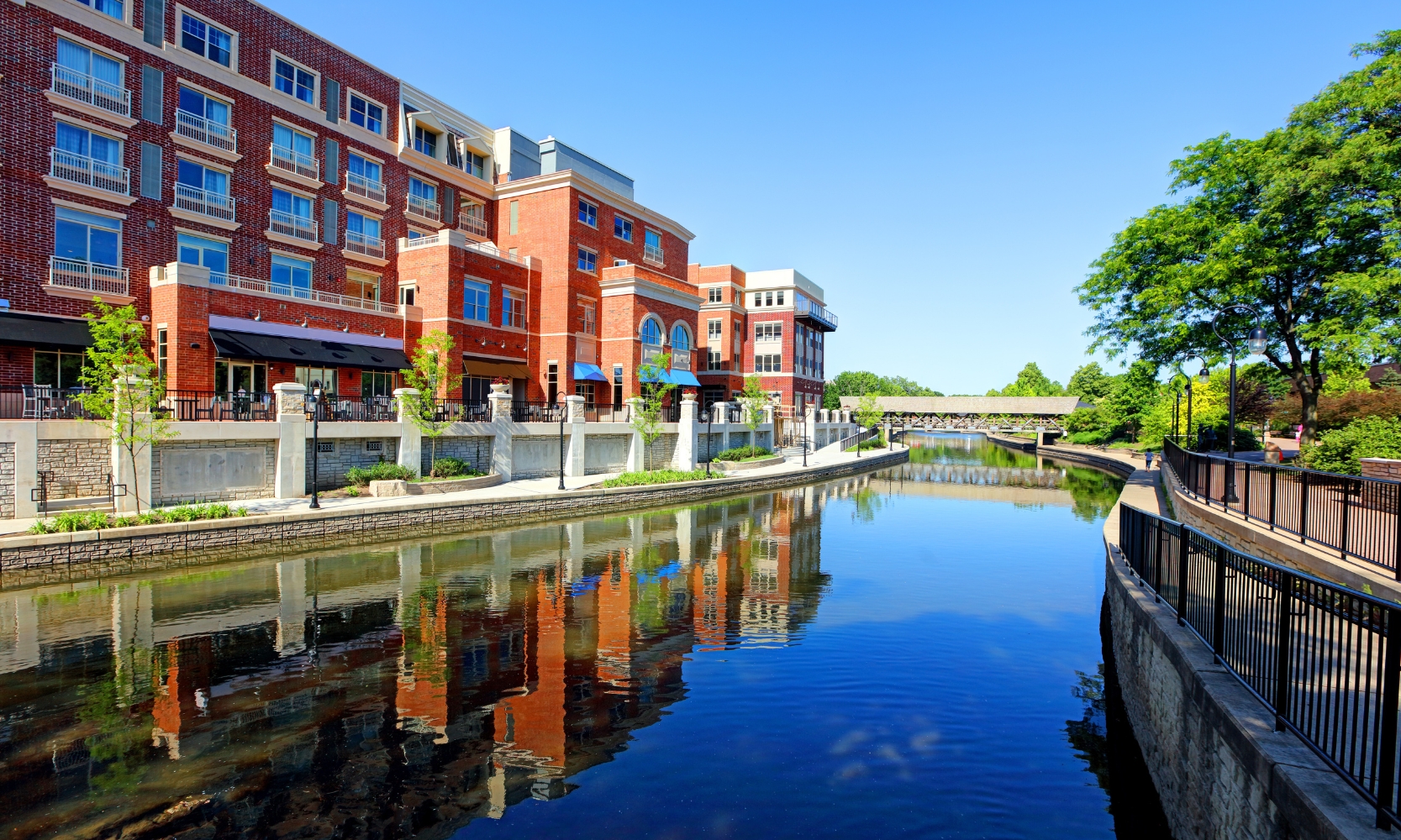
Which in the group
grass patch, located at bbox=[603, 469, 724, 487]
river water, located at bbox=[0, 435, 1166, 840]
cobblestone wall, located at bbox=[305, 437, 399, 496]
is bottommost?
river water, located at bbox=[0, 435, 1166, 840]

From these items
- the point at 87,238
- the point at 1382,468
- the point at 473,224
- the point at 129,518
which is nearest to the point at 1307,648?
the point at 1382,468

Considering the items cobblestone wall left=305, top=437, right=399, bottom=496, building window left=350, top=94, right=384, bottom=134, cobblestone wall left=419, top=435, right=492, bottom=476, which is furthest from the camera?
building window left=350, top=94, right=384, bottom=134

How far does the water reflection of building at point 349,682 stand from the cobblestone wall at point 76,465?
5827mm

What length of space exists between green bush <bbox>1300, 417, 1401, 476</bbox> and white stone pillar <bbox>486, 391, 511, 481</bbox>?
83.0ft

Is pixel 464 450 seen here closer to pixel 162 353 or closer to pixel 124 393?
pixel 162 353

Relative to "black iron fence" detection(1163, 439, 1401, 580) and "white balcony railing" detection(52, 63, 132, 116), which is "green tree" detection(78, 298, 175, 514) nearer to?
"white balcony railing" detection(52, 63, 132, 116)

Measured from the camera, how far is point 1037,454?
66125 millimetres

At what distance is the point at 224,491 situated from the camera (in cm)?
2020

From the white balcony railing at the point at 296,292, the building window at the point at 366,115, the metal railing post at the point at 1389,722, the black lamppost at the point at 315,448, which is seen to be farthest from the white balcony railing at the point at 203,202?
the metal railing post at the point at 1389,722

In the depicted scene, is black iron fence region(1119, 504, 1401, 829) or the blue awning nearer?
black iron fence region(1119, 504, 1401, 829)

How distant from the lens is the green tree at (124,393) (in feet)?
56.9

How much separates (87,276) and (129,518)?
41.3 ft

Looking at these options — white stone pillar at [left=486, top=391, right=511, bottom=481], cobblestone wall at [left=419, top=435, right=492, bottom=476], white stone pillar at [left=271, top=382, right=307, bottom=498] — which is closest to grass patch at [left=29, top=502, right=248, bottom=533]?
white stone pillar at [left=271, top=382, right=307, bottom=498]

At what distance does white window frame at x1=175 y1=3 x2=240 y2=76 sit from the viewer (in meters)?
25.4
